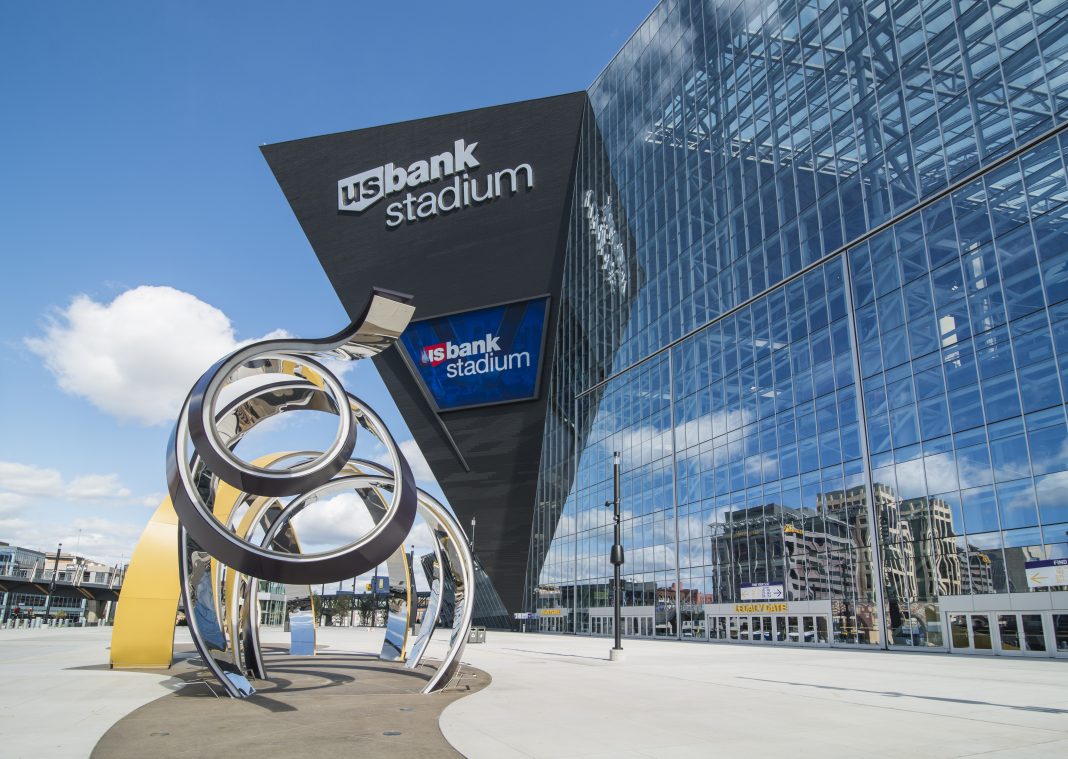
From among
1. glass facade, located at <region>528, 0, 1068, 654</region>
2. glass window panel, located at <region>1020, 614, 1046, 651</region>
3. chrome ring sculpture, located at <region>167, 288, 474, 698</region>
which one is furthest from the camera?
glass facade, located at <region>528, 0, 1068, 654</region>

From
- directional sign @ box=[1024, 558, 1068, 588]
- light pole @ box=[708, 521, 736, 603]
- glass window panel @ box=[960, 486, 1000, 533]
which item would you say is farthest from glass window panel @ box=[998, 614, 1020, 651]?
light pole @ box=[708, 521, 736, 603]

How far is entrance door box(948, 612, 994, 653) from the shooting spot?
28505 millimetres

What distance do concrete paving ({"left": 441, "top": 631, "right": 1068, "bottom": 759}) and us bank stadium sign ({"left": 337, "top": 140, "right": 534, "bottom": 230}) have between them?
44494mm

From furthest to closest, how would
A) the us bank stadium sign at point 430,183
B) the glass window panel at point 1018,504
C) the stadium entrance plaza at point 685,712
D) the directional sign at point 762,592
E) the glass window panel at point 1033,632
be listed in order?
the us bank stadium sign at point 430,183 < the directional sign at point 762,592 < the glass window panel at point 1018,504 < the glass window panel at point 1033,632 < the stadium entrance plaza at point 685,712

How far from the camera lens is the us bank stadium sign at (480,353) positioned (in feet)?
194

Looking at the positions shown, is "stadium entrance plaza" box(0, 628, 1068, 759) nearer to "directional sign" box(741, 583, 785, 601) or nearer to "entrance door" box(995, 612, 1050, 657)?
"entrance door" box(995, 612, 1050, 657)

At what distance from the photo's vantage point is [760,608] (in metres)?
39.8

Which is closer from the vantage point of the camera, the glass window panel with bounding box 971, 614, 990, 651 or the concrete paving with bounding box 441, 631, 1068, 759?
the concrete paving with bounding box 441, 631, 1068, 759

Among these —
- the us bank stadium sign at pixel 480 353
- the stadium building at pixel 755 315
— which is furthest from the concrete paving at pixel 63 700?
the us bank stadium sign at pixel 480 353

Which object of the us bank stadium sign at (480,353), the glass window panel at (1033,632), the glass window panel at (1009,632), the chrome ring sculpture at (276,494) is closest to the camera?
the chrome ring sculpture at (276,494)

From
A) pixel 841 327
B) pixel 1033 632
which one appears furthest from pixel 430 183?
pixel 1033 632

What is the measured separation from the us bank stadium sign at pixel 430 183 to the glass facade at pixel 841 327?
9.95 m

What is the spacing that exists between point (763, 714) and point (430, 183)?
54.8 meters

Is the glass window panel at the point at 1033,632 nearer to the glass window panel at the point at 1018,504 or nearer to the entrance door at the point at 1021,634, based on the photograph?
the entrance door at the point at 1021,634
